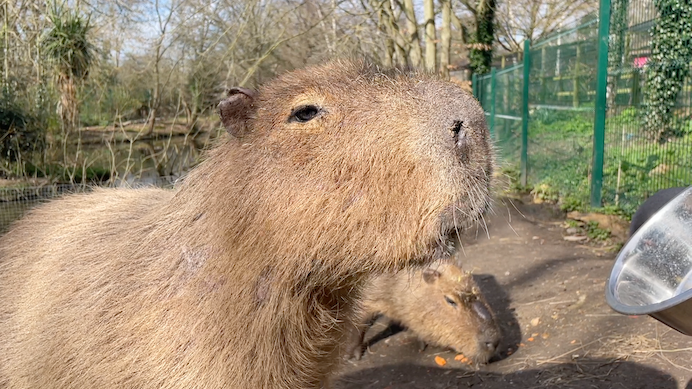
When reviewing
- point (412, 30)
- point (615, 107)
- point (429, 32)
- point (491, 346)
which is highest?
point (412, 30)

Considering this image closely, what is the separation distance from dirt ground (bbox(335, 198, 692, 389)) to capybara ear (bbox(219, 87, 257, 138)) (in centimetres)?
139

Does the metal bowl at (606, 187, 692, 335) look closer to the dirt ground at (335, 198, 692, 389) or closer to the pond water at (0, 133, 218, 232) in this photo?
the dirt ground at (335, 198, 692, 389)

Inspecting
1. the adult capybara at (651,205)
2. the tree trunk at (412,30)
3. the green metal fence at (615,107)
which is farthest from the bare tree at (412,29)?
the adult capybara at (651,205)

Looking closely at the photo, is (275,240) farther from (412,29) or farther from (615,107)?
(412,29)

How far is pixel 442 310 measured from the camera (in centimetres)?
468

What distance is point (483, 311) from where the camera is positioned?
178 inches

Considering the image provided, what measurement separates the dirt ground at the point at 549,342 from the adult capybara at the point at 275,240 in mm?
1246

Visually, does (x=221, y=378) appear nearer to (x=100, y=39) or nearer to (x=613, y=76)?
(x=613, y=76)

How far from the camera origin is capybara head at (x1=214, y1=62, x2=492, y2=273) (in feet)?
4.48

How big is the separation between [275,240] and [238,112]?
15.0 inches

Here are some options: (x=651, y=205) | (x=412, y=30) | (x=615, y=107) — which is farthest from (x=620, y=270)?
(x=412, y=30)

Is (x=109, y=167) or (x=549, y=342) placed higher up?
(x=109, y=167)

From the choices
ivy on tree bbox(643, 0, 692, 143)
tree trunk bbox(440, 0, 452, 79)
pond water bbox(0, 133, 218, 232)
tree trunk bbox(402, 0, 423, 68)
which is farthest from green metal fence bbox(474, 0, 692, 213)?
pond water bbox(0, 133, 218, 232)

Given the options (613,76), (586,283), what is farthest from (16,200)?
(613,76)
